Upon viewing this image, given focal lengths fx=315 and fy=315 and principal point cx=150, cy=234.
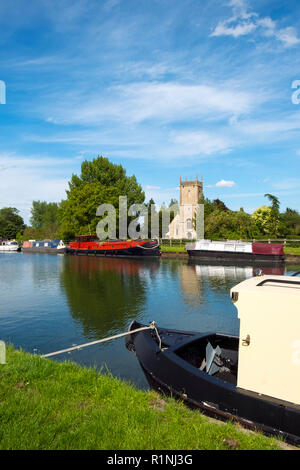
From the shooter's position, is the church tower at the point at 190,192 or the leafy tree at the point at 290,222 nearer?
the leafy tree at the point at 290,222

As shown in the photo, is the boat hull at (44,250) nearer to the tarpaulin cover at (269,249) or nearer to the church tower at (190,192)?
the tarpaulin cover at (269,249)

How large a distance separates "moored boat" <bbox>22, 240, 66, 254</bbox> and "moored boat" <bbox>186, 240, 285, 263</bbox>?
24536mm

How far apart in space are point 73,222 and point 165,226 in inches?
1199

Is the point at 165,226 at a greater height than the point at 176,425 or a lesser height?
greater

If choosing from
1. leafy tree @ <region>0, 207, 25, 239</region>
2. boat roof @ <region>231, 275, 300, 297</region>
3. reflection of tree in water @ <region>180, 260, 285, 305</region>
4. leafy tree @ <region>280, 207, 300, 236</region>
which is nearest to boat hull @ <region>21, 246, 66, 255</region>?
reflection of tree in water @ <region>180, 260, 285, 305</region>

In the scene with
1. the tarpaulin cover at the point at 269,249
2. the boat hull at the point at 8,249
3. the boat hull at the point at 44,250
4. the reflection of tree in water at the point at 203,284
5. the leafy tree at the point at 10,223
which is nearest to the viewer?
the reflection of tree in water at the point at 203,284

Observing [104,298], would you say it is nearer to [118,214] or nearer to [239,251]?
[239,251]

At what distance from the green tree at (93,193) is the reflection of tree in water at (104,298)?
27929mm

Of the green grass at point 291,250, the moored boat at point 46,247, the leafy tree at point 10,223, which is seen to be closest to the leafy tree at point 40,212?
the leafy tree at point 10,223

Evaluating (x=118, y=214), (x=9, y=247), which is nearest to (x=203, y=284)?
(x=118, y=214)

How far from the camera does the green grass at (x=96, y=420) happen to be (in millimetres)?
3648

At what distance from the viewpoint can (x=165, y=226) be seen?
8169 centimetres

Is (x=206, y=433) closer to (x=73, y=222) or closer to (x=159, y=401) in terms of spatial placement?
(x=159, y=401)

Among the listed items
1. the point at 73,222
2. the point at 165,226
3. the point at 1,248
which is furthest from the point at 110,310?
the point at 165,226
